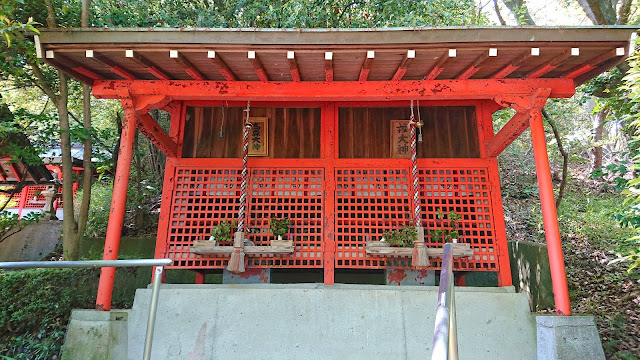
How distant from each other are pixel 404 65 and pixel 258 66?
169cm

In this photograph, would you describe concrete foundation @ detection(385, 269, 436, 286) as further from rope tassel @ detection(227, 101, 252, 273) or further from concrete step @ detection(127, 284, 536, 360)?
rope tassel @ detection(227, 101, 252, 273)

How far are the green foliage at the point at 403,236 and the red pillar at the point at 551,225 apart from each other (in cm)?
152

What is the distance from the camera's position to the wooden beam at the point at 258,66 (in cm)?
407

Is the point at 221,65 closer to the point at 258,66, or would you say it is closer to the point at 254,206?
the point at 258,66

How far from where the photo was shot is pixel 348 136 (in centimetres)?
559

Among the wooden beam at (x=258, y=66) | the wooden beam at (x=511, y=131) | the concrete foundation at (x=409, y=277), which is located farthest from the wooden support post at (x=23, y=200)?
the wooden beam at (x=511, y=131)

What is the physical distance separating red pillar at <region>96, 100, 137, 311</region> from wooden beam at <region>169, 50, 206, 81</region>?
0.87 m

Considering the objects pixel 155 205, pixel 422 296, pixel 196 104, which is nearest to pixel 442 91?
pixel 422 296

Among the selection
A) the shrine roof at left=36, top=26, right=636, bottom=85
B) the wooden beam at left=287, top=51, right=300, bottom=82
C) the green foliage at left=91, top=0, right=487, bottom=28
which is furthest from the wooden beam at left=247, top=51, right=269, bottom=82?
the green foliage at left=91, top=0, right=487, bottom=28

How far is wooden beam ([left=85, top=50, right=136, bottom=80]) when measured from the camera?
4.08m

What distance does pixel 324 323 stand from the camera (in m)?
4.47

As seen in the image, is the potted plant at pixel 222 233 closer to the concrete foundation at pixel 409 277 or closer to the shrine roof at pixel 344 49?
the shrine roof at pixel 344 49

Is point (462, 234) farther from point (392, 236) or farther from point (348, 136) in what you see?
point (348, 136)

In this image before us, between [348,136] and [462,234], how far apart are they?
2.15 metres
